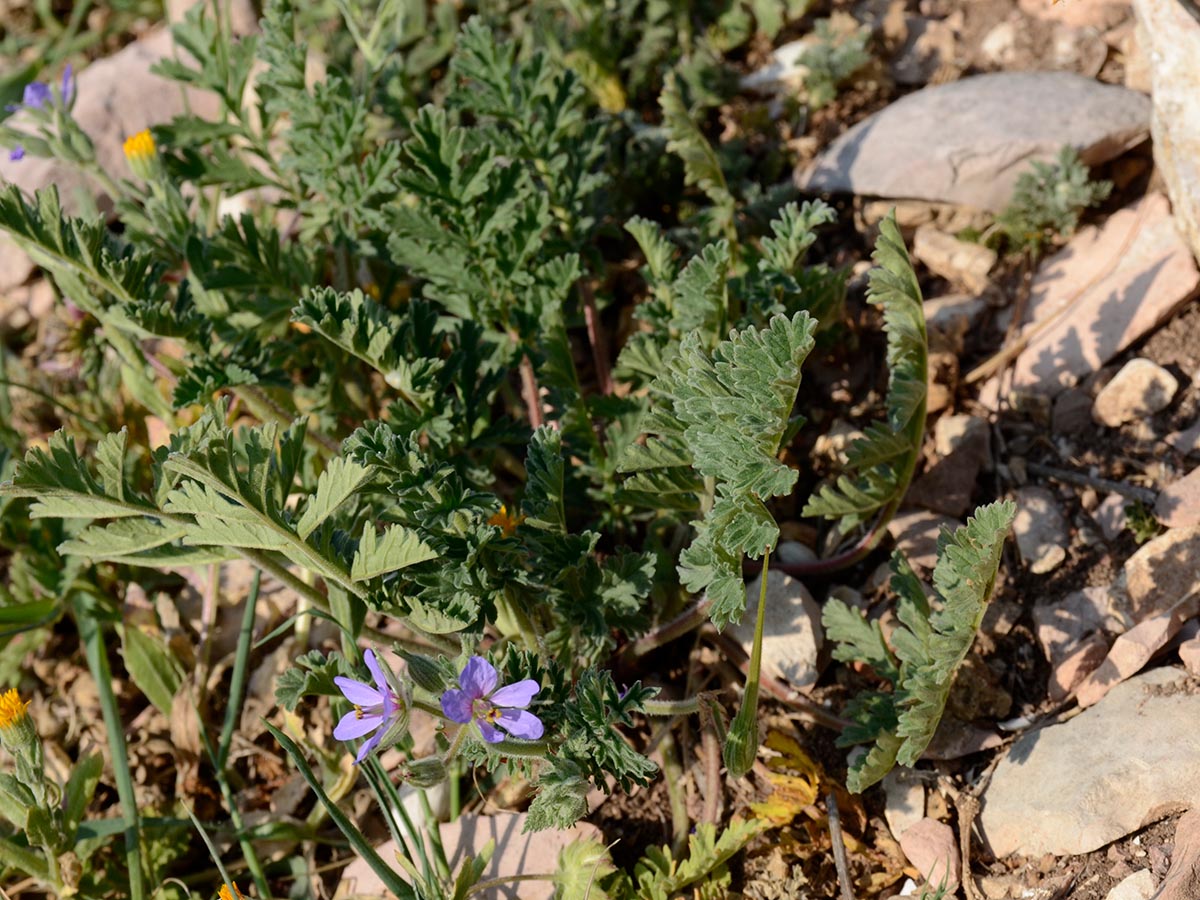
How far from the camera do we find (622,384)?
3531 mm

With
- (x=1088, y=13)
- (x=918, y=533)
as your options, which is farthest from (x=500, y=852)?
(x=1088, y=13)

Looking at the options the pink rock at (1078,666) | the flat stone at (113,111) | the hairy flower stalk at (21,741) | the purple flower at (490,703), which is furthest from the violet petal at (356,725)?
the flat stone at (113,111)

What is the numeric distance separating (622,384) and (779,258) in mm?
744

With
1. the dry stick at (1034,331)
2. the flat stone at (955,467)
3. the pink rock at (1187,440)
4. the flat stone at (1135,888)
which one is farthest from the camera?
the dry stick at (1034,331)

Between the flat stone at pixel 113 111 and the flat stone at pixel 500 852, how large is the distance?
2895mm

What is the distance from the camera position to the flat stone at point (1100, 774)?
8.11 ft

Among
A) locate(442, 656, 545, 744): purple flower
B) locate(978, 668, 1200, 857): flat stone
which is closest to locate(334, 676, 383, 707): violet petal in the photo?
locate(442, 656, 545, 744): purple flower

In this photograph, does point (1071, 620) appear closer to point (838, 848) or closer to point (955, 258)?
point (838, 848)

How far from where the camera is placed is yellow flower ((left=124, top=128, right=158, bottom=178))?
329 cm

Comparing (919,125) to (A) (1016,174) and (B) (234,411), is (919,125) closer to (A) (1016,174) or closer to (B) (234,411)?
(A) (1016,174)

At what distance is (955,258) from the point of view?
143 inches

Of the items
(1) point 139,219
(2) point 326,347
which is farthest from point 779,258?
(1) point 139,219

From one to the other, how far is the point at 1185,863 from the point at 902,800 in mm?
626

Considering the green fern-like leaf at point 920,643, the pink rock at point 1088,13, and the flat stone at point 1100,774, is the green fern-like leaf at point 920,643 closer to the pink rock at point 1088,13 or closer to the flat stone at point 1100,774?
the flat stone at point 1100,774
